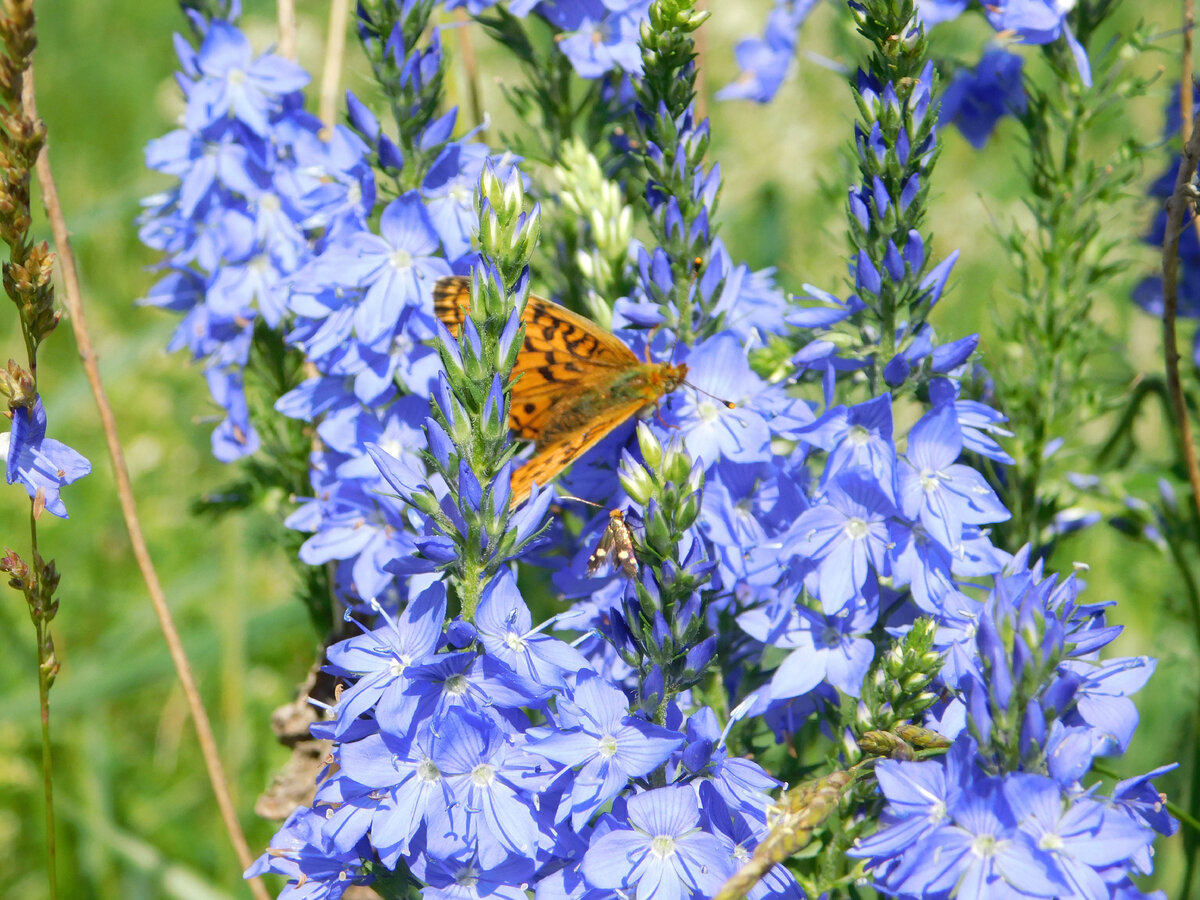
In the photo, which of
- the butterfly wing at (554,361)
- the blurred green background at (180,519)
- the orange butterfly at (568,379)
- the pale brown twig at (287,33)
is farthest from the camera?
the blurred green background at (180,519)

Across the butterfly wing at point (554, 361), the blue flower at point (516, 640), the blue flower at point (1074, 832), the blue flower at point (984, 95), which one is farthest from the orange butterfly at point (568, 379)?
the blue flower at point (984, 95)

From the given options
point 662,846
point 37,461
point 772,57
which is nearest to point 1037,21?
point 772,57

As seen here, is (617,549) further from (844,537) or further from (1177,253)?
(1177,253)

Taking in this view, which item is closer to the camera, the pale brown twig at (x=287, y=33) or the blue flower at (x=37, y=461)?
the blue flower at (x=37, y=461)

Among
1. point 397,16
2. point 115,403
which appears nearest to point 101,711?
point 115,403

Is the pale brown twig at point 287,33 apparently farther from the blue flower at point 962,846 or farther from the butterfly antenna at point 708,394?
the blue flower at point 962,846

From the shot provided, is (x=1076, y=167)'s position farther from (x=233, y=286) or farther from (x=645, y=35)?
(x=233, y=286)
